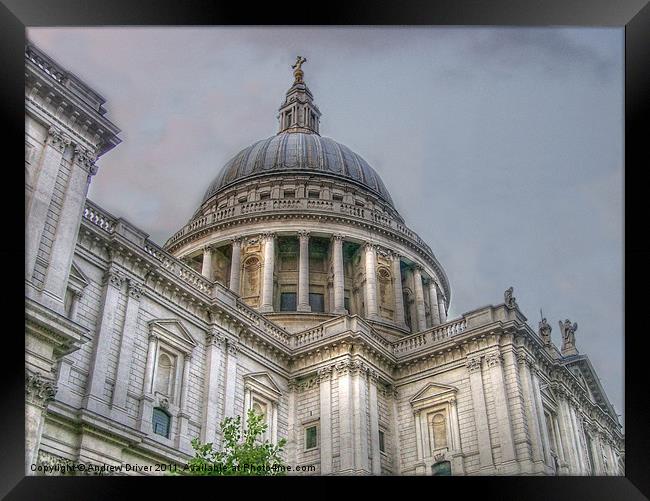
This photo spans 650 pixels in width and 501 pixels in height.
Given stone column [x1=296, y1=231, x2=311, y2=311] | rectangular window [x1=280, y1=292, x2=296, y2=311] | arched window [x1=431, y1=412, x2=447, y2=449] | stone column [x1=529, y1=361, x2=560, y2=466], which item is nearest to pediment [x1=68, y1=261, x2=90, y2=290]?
arched window [x1=431, y1=412, x2=447, y2=449]

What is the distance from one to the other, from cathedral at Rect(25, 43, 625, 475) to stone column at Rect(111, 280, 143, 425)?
0.19ft

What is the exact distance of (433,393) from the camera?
34719 mm

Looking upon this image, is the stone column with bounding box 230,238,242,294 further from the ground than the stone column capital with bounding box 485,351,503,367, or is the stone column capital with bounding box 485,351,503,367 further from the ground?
the stone column with bounding box 230,238,242,294

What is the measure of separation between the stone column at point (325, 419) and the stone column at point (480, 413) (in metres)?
6.28

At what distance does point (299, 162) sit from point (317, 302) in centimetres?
1285

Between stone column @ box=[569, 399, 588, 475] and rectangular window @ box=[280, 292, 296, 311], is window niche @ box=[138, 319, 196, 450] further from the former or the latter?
stone column @ box=[569, 399, 588, 475]

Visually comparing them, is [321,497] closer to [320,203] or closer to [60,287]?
[60,287]

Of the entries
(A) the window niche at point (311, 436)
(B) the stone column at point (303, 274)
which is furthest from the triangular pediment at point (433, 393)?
(B) the stone column at point (303, 274)

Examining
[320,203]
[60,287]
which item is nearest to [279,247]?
[320,203]

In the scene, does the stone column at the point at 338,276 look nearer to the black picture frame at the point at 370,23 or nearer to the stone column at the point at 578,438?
the stone column at the point at 578,438

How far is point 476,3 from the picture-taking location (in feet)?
48.6

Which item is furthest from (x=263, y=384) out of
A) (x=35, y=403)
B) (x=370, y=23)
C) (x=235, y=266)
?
(x=370, y=23)

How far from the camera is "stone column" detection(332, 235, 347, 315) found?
4622 centimetres
